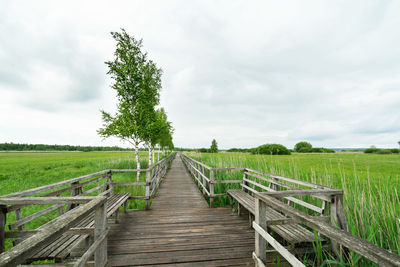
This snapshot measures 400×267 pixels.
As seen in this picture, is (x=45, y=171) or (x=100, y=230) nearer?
(x=100, y=230)

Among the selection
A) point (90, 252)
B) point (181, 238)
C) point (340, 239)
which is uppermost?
point (340, 239)

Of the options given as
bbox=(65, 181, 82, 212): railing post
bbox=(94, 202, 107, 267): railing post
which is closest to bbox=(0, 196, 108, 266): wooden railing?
bbox=(94, 202, 107, 267): railing post

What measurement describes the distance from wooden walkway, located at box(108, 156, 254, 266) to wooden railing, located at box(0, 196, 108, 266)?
2.67ft

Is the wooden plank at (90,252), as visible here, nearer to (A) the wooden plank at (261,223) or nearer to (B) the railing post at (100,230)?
(B) the railing post at (100,230)

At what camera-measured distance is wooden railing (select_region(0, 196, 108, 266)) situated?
86 centimetres

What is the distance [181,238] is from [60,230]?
2.45m

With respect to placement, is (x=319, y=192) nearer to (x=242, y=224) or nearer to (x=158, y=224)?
(x=242, y=224)

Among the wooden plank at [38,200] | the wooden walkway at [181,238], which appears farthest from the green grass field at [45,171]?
the wooden plank at [38,200]

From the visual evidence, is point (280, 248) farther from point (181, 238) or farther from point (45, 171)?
point (45, 171)

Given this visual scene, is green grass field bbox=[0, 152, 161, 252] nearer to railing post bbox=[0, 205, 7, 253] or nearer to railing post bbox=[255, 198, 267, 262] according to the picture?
railing post bbox=[0, 205, 7, 253]

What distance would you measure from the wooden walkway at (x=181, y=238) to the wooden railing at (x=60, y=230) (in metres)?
0.81

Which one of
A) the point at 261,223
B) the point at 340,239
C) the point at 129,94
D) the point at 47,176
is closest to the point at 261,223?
the point at 261,223

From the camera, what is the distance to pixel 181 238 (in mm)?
3143

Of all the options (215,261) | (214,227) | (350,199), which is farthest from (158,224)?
(350,199)
